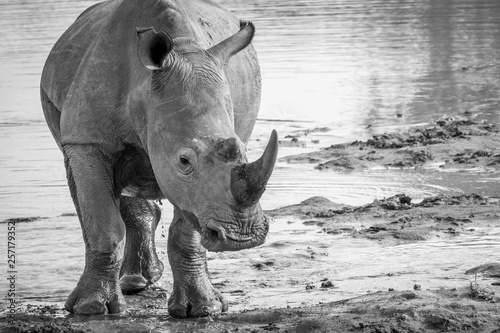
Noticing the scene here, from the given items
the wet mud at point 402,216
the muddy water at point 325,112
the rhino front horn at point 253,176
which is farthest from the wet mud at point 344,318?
the wet mud at point 402,216

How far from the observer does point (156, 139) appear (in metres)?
6.87

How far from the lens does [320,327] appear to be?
672 centimetres

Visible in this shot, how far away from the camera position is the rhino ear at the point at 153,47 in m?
6.78

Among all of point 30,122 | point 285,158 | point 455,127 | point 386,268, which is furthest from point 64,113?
point 30,122

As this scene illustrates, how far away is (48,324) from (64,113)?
4.82 ft

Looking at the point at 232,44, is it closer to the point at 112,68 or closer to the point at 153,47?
the point at 153,47

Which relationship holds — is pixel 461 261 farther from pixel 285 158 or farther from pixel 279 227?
pixel 285 158

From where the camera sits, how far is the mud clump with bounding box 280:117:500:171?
1227 centimetres

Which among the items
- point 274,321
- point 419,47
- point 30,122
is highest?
point 274,321

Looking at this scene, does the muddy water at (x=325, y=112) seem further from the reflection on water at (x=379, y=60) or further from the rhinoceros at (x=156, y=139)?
the rhinoceros at (x=156, y=139)

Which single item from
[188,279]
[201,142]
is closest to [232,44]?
[201,142]

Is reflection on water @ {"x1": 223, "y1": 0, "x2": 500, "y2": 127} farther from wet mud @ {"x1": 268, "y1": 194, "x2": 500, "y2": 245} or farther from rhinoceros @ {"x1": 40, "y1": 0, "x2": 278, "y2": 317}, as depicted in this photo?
rhinoceros @ {"x1": 40, "y1": 0, "x2": 278, "y2": 317}

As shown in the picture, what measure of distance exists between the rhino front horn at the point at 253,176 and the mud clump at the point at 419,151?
599 centimetres

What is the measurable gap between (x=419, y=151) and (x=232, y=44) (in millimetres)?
5721
